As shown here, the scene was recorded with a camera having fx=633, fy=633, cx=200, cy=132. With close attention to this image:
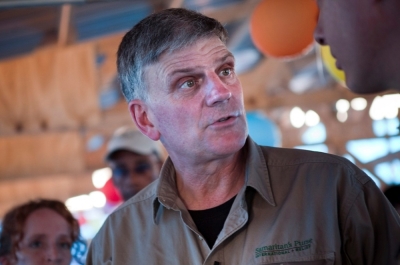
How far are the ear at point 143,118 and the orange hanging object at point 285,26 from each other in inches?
69.9

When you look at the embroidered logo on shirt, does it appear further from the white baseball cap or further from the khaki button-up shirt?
the white baseball cap

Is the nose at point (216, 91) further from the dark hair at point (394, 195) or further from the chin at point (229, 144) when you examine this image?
the dark hair at point (394, 195)

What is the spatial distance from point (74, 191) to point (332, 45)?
21.9ft

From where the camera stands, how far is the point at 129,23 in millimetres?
5770

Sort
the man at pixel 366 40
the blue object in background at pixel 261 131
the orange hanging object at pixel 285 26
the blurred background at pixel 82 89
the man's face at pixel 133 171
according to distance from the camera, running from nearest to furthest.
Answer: the man at pixel 366 40 < the man's face at pixel 133 171 < the orange hanging object at pixel 285 26 < the blurred background at pixel 82 89 < the blue object in background at pixel 261 131

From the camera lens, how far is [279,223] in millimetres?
1658

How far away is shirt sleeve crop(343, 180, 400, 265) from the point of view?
1.58 m

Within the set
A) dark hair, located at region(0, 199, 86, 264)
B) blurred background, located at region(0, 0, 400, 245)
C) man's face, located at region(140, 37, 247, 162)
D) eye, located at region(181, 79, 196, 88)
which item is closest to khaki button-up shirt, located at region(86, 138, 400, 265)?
man's face, located at region(140, 37, 247, 162)

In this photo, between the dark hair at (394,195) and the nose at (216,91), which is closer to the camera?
the nose at (216,91)

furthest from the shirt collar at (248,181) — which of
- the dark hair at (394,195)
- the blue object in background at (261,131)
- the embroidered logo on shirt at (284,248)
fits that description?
the blue object in background at (261,131)

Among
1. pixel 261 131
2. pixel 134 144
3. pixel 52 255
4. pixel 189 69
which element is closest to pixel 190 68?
pixel 189 69

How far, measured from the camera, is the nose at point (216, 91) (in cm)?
171

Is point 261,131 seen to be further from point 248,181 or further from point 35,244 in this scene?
point 248,181

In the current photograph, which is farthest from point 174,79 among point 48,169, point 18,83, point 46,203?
point 48,169
